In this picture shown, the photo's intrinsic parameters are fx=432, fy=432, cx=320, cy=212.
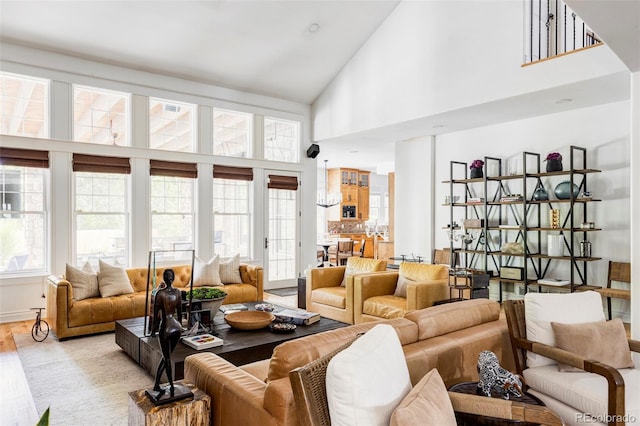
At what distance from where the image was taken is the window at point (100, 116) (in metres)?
5.96

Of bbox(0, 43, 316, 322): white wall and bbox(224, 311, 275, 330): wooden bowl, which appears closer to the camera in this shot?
bbox(224, 311, 275, 330): wooden bowl

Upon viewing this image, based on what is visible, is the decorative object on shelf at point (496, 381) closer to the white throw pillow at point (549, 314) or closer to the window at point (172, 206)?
the white throw pillow at point (549, 314)

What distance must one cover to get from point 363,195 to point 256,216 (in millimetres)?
6564

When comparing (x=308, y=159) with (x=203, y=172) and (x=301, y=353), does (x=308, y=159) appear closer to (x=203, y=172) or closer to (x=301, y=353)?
(x=203, y=172)

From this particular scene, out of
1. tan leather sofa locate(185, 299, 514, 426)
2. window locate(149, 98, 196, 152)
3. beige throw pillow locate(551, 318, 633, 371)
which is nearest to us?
tan leather sofa locate(185, 299, 514, 426)

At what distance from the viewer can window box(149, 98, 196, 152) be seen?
6637 mm

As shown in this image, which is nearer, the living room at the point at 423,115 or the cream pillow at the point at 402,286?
the cream pillow at the point at 402,286

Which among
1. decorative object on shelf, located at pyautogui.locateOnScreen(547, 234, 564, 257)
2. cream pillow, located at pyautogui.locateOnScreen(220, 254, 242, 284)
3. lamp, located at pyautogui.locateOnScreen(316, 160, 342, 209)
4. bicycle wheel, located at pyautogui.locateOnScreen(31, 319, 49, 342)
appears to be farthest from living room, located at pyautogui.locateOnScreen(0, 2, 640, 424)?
lamp, located at pyautogui.locateOnScreen(316, 160, 342, 209)

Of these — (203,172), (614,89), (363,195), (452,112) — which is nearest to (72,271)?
(203,172)

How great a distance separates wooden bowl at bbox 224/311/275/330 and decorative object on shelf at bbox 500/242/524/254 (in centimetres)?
394

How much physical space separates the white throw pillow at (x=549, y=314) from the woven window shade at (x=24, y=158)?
5.81 m

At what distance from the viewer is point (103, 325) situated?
486 cm

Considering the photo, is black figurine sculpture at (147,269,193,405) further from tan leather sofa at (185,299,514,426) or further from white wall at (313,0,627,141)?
white wall at (313,0,627,141)

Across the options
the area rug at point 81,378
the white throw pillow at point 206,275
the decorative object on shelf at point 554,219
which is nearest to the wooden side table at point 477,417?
the area rug at point 81,378
